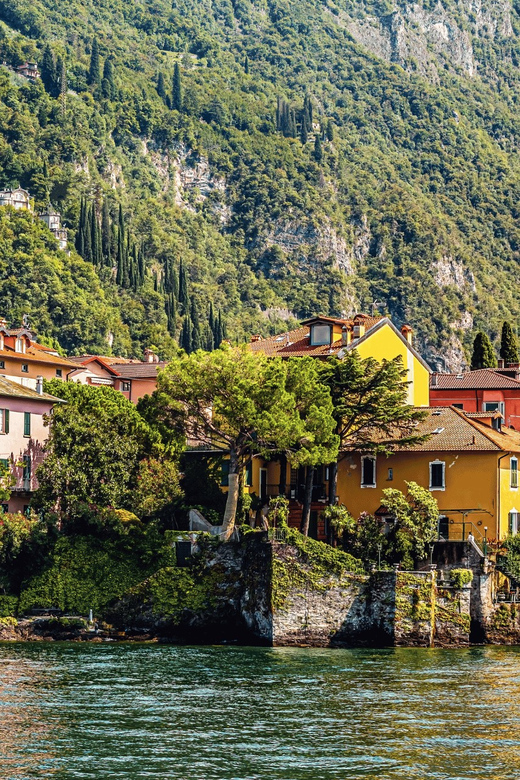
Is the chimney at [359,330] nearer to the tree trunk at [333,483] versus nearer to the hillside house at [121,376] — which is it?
the tree trunk at [333,483]

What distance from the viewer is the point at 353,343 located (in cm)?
9244

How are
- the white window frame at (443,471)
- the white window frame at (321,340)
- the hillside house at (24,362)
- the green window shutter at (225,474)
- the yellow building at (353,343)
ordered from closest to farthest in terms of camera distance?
the white window frame at (443,471) → the green window shutter at (225,474) → the yellow building at (353,343) → the white window frame at (321,340) → the hillside house at (24,362)

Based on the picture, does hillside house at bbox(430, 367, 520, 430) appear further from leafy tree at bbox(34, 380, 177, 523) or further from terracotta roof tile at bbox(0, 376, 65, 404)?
terracotta roof tile at bbox(0, 376, 65, 404)

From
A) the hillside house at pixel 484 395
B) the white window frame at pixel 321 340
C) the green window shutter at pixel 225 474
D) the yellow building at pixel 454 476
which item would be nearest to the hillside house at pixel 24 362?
the white window frame at pixel 321 340

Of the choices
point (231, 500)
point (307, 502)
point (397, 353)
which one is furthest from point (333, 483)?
point (397, 353)

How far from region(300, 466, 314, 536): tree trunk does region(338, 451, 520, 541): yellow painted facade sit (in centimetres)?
329

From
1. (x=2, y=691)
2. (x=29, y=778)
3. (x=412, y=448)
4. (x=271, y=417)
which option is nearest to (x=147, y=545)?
(x=271, y=417)

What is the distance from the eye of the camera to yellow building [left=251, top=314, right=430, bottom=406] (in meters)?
93.2

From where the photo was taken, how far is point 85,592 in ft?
258

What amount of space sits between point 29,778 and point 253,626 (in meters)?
30.9

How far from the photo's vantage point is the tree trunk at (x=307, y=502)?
81.3 metres

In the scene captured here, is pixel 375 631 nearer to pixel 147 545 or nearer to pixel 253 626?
pixel 253 626

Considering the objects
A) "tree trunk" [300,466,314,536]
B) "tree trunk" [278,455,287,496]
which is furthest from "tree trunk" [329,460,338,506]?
"tree trunk" [278,455,287,496]

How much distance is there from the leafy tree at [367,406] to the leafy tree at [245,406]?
168cm
